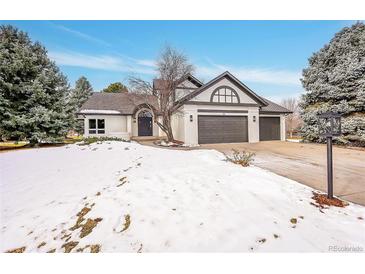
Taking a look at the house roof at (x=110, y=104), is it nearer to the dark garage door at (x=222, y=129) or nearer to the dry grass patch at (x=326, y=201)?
the dark garage door at (x=222, y=129)

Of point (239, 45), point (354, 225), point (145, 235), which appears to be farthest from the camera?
point (239, 45)

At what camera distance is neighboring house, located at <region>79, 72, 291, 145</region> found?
12531mm

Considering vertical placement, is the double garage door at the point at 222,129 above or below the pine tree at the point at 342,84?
below

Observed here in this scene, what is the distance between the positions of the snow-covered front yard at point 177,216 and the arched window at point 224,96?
9250 mm

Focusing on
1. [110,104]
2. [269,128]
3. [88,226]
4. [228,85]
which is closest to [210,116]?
[228,85]

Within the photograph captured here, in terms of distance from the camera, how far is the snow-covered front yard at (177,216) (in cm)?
221

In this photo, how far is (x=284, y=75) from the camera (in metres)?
13.7

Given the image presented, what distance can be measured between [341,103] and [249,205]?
13658 millimetres

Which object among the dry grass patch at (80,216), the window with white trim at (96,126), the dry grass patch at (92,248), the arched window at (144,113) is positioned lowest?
the dry grass patch at (92,248)

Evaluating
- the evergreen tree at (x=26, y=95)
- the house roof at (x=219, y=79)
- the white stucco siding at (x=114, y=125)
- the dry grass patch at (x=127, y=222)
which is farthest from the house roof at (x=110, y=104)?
the dry grass patch at (x=127, y=222)

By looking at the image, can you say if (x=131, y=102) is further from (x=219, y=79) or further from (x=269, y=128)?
(x=269, y=128)
